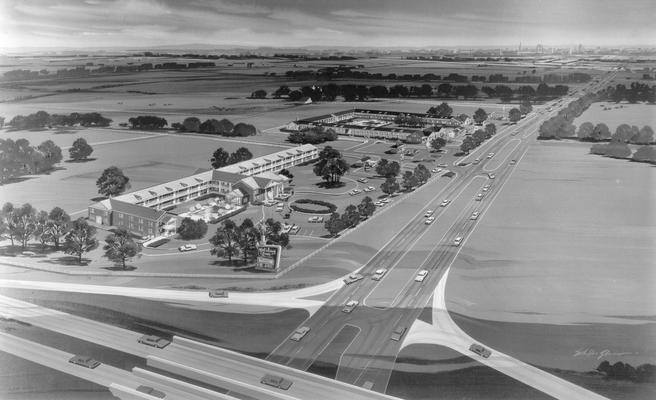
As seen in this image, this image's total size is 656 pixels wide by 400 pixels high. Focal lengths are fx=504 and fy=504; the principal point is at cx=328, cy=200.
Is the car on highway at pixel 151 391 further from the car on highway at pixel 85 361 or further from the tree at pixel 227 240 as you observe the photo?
the tree at pixel 227 240

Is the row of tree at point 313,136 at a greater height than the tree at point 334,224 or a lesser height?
greater

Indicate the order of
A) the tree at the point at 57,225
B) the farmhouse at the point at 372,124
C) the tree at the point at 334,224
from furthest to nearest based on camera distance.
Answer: the farmhouse at the point at 372,124, the tree at the point at 334,224, the tree at the point at 57,225

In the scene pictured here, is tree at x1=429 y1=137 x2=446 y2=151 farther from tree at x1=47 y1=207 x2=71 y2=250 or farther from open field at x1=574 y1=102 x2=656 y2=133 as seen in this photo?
tree at x1=47 y1=207 x2=71 y2=250

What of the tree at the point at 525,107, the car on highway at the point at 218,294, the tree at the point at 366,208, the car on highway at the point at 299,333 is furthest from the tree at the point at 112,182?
the tree at the point at 525,107

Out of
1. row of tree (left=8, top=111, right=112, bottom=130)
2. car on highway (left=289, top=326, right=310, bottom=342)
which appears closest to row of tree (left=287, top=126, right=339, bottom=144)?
row of tree (left=8, top=111, right=112, bottom=130)

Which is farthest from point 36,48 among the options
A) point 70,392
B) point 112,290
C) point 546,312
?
point 546,312
